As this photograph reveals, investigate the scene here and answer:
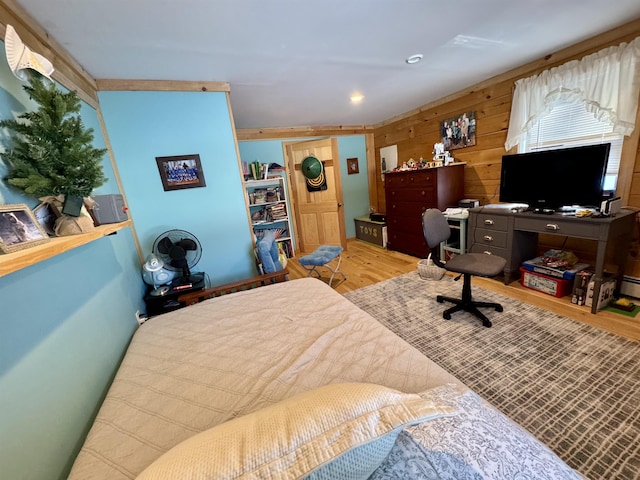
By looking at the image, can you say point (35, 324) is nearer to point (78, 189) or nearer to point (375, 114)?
point (78, 189)

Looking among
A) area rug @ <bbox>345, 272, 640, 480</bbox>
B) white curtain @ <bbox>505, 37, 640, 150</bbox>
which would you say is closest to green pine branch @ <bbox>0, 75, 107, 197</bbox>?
area rug @ <bbox>345, 272, 640, 480</bbox>

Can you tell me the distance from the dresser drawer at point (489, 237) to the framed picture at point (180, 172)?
298 centimetres

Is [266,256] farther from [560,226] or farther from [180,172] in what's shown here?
[560,226]

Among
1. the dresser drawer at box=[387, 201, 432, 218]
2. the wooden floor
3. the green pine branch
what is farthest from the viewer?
the dresser drawer at box=[387, 201, 432, 218]

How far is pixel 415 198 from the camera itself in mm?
3549

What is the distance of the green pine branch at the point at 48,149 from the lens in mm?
926

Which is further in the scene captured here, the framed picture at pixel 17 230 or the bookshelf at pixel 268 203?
the bookshelf at pixel 268 203

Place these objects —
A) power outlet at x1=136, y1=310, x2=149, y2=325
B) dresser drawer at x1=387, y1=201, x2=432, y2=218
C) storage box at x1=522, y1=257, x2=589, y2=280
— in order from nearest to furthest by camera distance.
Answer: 1. power outlet at x1=136, y1=310, x2=149, y2=325
2. storage box at x1=522, y1=257, x2=589, y2=280
3. dresser drawer at x1=387, y1=201, x2=432, y2=218

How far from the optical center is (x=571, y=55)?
2.30 m

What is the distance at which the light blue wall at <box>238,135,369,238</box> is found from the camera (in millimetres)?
4289

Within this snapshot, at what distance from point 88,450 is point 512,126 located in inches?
158

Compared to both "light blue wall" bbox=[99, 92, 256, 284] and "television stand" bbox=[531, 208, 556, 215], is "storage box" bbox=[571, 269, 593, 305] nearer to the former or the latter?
"television stand" bbox=[531, 208, 556, 215]

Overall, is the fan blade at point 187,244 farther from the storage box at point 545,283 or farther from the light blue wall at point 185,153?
the storage box at point 545,283

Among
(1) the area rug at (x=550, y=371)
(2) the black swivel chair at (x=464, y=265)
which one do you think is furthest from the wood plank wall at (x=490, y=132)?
(2) the black swivel chair at (x=464, y=265)
